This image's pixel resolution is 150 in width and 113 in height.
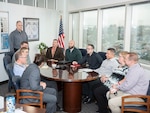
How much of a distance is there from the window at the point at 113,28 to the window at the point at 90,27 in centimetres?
47

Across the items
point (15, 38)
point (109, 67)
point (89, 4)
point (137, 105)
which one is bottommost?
point (137, 105)

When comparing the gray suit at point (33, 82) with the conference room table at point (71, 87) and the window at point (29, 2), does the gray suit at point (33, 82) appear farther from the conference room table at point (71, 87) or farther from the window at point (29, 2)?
the window at point (29, 2)

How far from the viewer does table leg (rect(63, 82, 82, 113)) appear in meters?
3.61

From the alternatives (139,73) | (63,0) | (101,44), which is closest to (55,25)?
(63,0)

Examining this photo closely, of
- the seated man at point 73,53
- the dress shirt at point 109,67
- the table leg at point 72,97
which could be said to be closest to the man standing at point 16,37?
the seated man at point 73,53

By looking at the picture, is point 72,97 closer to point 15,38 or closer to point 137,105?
point 137,105

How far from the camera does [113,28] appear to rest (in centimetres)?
574

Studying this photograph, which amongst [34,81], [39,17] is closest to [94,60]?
[34,81]

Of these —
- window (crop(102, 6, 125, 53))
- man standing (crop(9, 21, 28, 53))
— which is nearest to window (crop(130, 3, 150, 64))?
Answer: window (crop(102, 6, 125, 53))

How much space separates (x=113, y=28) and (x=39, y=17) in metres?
2.65

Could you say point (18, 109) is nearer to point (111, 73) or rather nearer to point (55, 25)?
point (111, 73)

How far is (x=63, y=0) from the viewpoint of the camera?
24.0ft

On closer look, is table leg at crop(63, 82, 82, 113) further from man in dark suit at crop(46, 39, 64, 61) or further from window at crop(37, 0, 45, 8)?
window at crop(37, 0, 45, 8)

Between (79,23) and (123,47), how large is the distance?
2.48 meters
